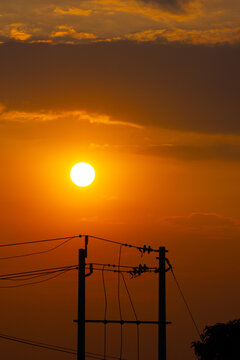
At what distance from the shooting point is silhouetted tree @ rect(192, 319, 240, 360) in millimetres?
55875

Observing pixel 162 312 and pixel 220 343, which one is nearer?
pixel 162 312

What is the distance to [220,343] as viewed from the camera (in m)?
57.0

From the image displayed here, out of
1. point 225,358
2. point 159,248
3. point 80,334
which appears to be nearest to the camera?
point 80,334

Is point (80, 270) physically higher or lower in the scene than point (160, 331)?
higher

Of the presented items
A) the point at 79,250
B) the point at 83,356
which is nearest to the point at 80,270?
the point at 79,250

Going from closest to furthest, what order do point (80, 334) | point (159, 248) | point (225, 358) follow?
1. point (80, 334)
2. point (159, 248)
3. point (225, 358)

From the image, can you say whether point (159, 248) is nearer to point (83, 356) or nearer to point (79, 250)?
point (79, 250)

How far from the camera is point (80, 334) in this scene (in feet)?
121

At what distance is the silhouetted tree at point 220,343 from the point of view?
183 feet

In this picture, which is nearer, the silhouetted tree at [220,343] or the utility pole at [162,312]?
the utility pole at [162,312]

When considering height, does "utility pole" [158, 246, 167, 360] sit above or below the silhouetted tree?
above

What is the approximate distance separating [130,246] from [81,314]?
6526 millimetres

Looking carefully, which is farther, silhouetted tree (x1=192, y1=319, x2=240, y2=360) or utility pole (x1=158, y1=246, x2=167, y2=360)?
silhouetted tree (x1=192, y1=319, x2=240, y2=360)

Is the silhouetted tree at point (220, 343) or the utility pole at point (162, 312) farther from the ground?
the utility pole at point (162, 312)
